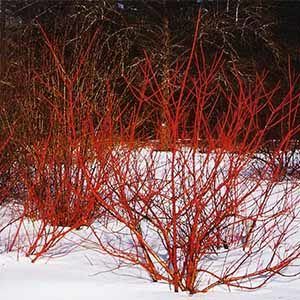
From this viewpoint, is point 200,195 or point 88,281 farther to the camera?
point 88,281

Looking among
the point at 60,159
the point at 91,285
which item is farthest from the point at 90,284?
the point at 60,159

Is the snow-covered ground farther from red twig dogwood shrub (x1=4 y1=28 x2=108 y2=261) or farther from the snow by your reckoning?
red twig dogwood shrub (x1=4 y1=28 x2=108 y2=261)

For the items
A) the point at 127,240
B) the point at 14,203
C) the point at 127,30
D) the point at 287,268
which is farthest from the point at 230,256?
the point at 127,30

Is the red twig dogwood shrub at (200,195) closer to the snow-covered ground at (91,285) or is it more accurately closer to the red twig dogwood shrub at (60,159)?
the snow-covered ground at (91,285)

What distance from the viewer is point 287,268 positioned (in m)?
3.75

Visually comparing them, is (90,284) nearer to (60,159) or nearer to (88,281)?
(88,281)

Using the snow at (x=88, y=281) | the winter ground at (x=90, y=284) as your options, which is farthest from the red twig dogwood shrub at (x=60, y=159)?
the winter ground at (x=90, y=284)

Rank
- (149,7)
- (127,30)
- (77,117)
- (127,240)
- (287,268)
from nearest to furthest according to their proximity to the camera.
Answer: (287,268)
(127,240)
(77,117)
(127,30)
(149,7)

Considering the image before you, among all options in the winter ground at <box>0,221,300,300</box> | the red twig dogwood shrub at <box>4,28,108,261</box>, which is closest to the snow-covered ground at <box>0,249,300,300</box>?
the winter ground at <box>0,221,300,300</box>

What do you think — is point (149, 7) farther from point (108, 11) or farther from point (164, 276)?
point (164, 276)

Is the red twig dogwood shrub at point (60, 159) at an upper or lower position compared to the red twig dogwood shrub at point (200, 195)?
upper

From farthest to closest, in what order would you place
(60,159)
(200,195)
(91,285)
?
(60,159) → (91,285) → (200,195)

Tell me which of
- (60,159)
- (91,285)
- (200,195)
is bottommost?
(91,285)

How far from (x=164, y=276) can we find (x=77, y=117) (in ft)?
6.08
